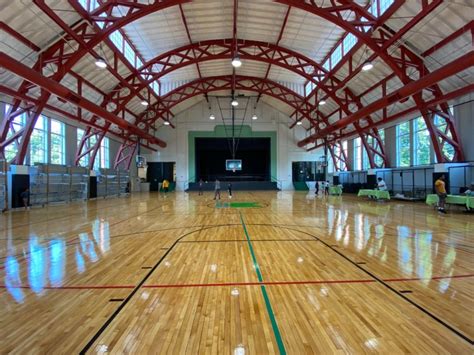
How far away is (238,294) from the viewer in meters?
3.58

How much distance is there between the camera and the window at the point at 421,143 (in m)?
17.9

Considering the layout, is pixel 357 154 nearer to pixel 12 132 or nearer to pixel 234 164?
pixel 234 164

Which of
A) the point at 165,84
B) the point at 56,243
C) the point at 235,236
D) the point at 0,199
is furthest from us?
the point at 165,84

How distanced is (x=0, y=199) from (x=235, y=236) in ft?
41.0

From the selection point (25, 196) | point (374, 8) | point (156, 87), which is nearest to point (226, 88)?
point (156, 87)

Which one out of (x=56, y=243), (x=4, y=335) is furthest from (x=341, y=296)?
(x=56, y=243)

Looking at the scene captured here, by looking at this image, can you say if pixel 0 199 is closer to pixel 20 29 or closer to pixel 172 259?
pixel 20 29

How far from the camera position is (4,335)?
2654 millimetres

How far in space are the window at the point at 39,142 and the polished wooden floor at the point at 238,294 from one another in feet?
40.9

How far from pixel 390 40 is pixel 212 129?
24.1 meters

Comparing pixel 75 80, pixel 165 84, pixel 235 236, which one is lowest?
pixel 235 236

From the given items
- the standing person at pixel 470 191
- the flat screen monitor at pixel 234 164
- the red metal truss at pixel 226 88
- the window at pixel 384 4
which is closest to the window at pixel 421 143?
the standing person at pixel 470 191

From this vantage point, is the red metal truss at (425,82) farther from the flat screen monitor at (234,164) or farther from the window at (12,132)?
the window at (12,132)

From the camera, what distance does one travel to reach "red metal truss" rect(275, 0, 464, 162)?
11461 mm
